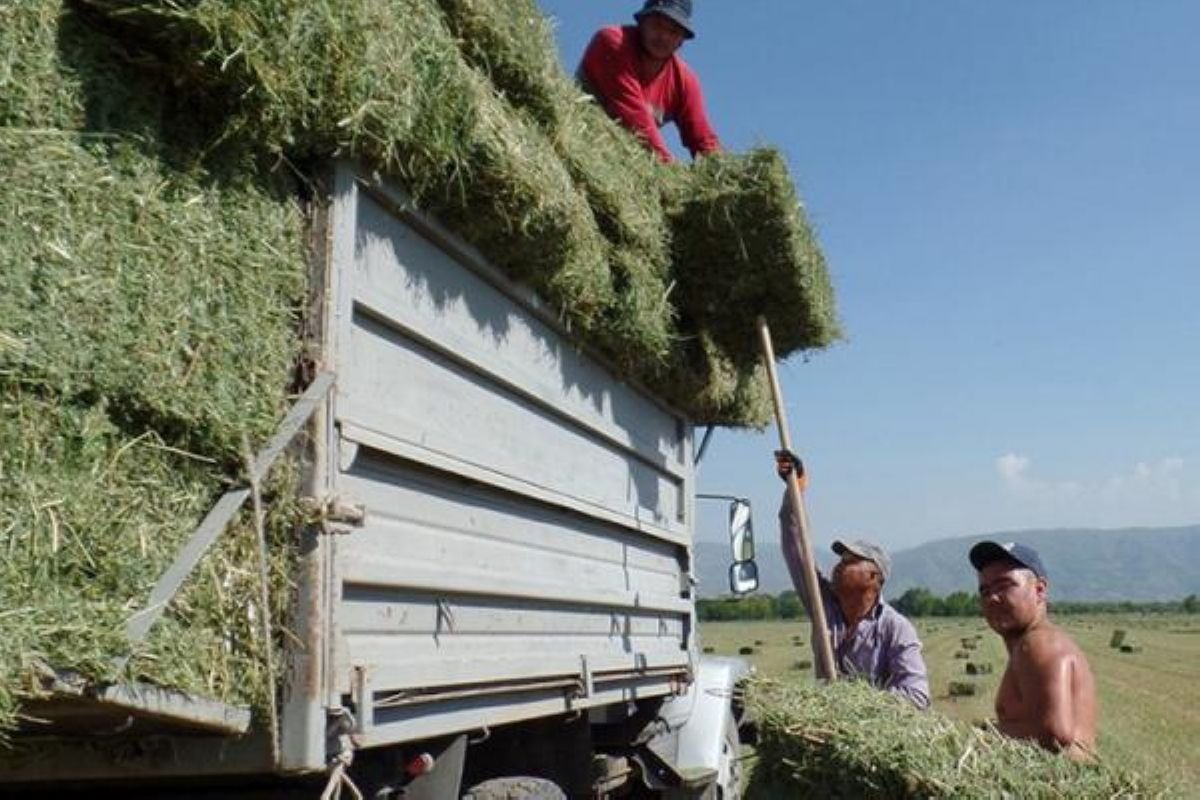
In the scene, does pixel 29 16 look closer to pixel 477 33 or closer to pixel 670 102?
pixel 477 33

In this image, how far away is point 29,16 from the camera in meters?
2.43

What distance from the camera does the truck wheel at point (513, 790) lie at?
13.8 feet

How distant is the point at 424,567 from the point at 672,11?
167 inches

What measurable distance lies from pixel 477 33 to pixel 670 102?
327cm

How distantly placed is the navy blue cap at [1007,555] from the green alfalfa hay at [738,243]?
2102mm

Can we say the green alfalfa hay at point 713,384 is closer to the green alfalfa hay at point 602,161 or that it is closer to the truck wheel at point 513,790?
the green alfalfa hay at point 602,161

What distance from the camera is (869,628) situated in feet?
18.3

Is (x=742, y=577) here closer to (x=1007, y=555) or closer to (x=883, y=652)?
(x=883, y=652)

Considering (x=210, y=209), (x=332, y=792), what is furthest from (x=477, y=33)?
(x=332, y=792)

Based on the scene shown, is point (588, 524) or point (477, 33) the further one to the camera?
point (588, 524)

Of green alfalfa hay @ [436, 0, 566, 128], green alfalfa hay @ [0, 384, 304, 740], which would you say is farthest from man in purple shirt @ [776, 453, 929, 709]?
green alfalfa hay @ [0, 384, 304, 740]

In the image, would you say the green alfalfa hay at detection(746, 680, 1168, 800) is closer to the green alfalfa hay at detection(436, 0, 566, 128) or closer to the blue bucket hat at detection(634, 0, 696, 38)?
the green alfalfa hay at detection(436, 0, 566, 128)

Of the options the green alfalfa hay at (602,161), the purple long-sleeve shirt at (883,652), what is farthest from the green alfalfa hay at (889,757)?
the green alfalfa hay at (602,161)

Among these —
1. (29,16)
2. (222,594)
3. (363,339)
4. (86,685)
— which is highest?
(29,16)
